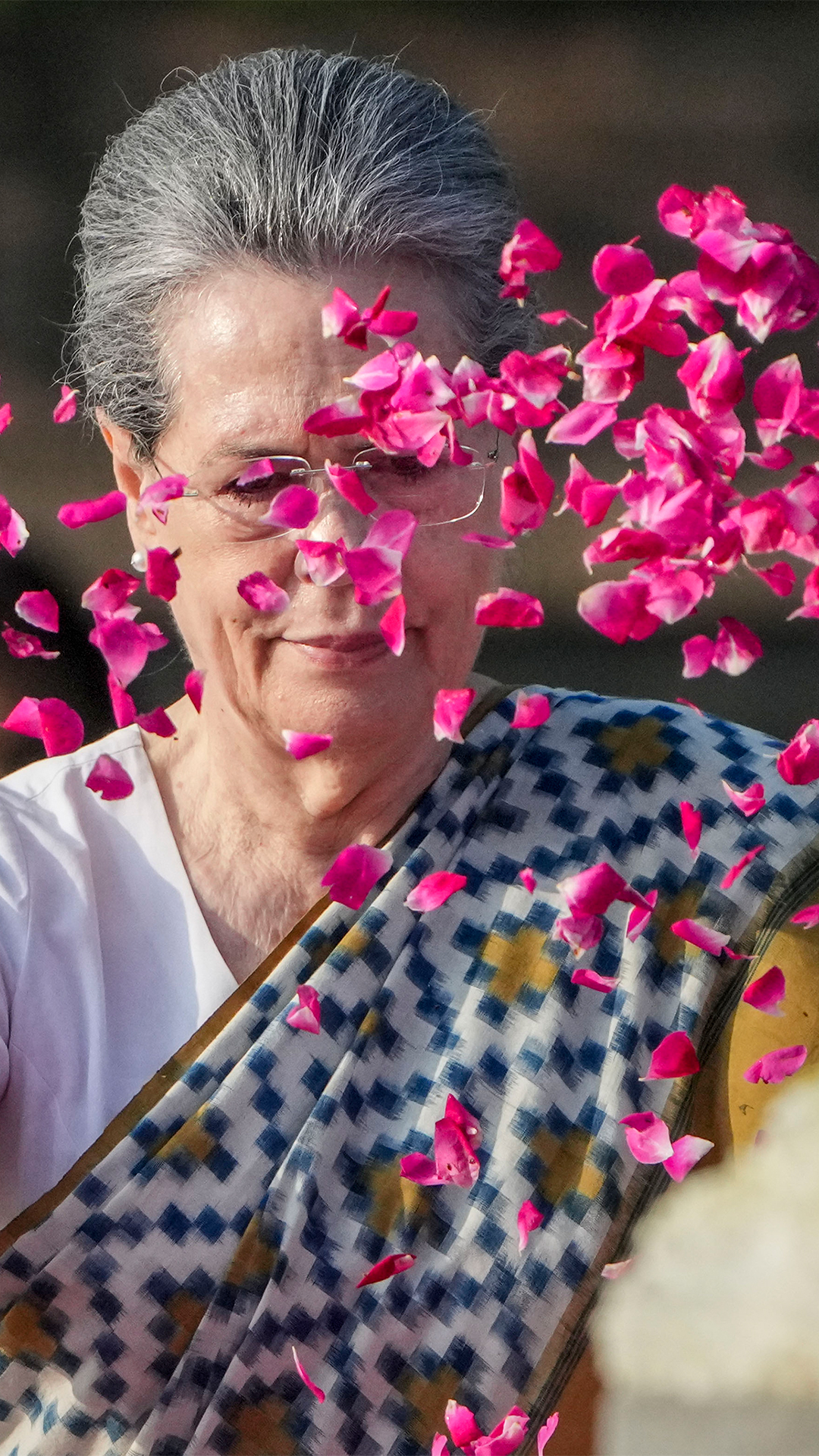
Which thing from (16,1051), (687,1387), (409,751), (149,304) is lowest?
(16,1051)

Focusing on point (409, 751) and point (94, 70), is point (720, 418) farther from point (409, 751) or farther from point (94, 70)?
point (94, 70)

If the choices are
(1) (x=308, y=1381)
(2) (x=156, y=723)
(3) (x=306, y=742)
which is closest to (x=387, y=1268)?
(1) (x=308, y=1381)

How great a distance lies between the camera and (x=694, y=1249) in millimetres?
998

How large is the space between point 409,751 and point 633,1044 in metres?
0.42

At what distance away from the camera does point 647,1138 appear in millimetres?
1579

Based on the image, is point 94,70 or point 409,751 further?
point 94,70

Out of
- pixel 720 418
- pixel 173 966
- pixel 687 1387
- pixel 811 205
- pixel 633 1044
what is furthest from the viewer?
pixel 811 205

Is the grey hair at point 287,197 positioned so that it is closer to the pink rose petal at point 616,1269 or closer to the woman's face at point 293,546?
the woman's face at point 293,546

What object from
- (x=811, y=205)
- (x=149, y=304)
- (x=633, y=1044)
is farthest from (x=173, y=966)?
(x=811, y=205)

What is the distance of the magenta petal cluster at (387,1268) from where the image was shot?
60.0 inches

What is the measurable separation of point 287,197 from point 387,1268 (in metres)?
1.10

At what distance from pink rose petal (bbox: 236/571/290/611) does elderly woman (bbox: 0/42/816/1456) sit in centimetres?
2

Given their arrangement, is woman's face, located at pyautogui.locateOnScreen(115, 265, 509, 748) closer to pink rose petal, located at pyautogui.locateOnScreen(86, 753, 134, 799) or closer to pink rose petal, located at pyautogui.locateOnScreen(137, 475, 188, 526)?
pink rose petal, located at pyautogui.locateOnScreen(137, 475, 188, 526)

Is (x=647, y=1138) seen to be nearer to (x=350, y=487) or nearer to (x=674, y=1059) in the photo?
(x=674, y=1059)
